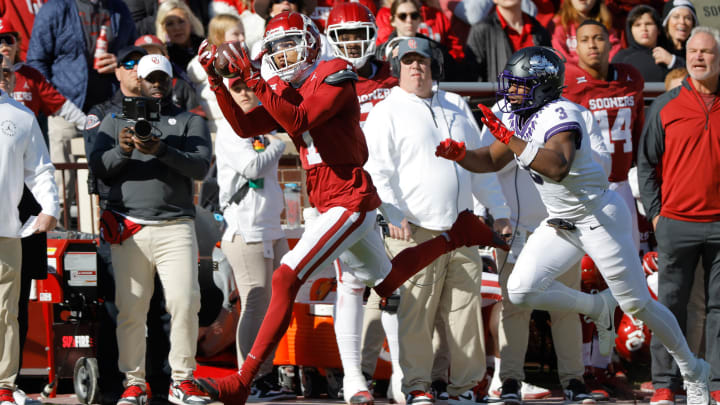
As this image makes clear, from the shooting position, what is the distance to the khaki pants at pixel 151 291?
Result: 6820 millimetres

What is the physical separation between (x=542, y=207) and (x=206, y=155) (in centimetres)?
229

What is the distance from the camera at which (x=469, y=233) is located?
7.09 m

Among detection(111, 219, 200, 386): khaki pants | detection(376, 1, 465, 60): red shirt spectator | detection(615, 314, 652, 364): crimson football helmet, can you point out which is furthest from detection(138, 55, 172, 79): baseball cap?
detection(615, 314, 652, 364): crimson football helmet

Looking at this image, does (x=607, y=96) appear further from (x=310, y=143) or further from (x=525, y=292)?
(x=310, y=143)

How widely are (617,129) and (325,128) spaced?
9.27 ft

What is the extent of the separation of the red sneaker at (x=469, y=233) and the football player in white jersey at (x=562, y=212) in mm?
440

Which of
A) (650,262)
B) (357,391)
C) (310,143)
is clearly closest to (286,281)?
(310,143)

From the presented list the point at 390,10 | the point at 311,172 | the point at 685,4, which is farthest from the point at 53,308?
the point at 685,4

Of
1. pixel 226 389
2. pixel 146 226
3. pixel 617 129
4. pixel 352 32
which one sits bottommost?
pixel 226 389

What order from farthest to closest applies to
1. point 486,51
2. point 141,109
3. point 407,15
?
1. point 486,51
2. point 407,15
3. point 141,109

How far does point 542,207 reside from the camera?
7711mm

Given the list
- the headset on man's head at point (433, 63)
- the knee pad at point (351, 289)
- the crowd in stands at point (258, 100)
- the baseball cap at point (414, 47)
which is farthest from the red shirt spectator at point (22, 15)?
the knee pad at point (351, 289)

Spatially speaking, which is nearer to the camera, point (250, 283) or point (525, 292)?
point (525, 292)

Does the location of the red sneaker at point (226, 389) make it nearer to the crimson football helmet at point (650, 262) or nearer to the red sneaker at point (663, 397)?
the red sneaker at point (663, 397)
